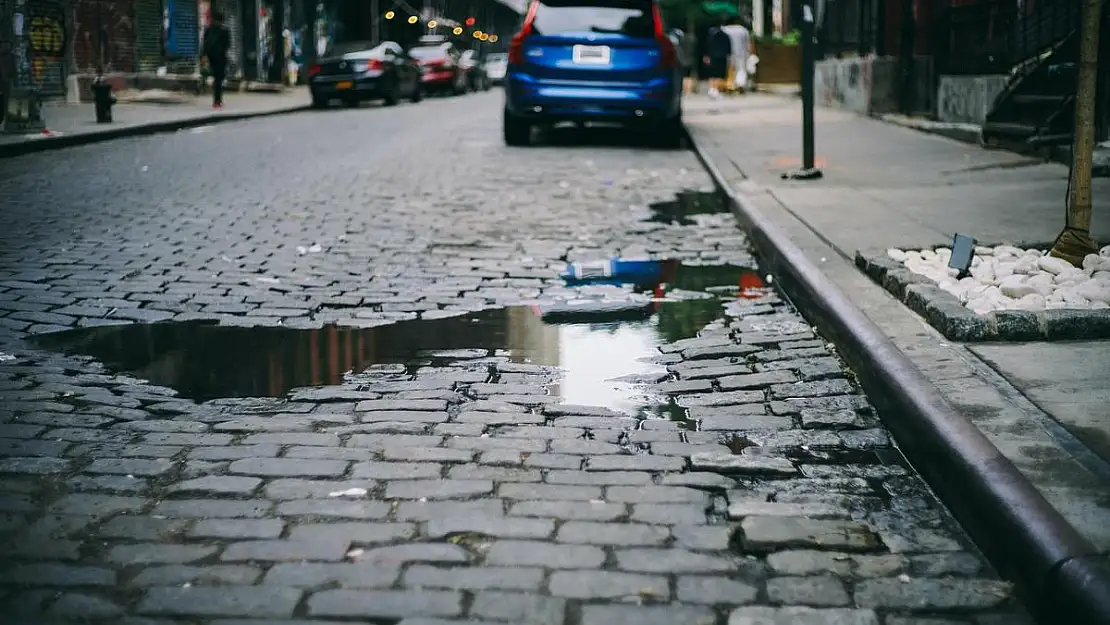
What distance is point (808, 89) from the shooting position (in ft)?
34.5

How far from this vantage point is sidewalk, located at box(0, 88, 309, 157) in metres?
14.5

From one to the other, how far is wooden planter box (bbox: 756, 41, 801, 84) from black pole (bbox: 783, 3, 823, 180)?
2617 cm

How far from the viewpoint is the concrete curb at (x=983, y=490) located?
8.45 feet

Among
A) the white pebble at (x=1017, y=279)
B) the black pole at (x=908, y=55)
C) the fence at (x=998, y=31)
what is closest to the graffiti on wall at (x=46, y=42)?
the black pole at (x=908, y=55)

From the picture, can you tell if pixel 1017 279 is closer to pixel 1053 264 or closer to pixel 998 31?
pixel 1053 264

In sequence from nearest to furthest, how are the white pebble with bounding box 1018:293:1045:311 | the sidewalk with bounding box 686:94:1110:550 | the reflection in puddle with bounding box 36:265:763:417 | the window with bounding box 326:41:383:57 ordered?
1. the sidewalk with bounding box 686:94:1110:550
2. the reflection in puddle with bounding box 36:265:763:417
3. the white pebble with bounding box 1018:293:1045:311
4. the window with bounding box 326:41:383:57

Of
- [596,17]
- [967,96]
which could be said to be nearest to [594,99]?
[596,17]

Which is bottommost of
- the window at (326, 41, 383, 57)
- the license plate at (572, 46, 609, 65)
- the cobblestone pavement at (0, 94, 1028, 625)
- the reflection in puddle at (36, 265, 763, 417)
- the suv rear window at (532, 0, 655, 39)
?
the cobblestone pavement at (0, 94, 1028, 625)

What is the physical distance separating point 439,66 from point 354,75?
8.98m

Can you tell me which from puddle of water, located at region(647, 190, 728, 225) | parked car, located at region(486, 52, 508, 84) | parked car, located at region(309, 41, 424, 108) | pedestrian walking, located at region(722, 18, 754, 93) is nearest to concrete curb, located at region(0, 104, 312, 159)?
parked car, located at region(309, 41, 424, 108)

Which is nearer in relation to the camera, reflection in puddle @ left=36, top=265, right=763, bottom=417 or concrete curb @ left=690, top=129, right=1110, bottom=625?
concrete curb @ left=690, top=129, right=1110, bottom=625

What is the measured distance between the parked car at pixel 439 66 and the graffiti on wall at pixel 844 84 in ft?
47.0

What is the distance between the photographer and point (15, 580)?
2.85 m

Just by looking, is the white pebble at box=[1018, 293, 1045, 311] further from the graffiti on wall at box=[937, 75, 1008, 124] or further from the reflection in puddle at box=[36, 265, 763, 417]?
the graffiti on wall at box=[937, 75, 1008, 124]
